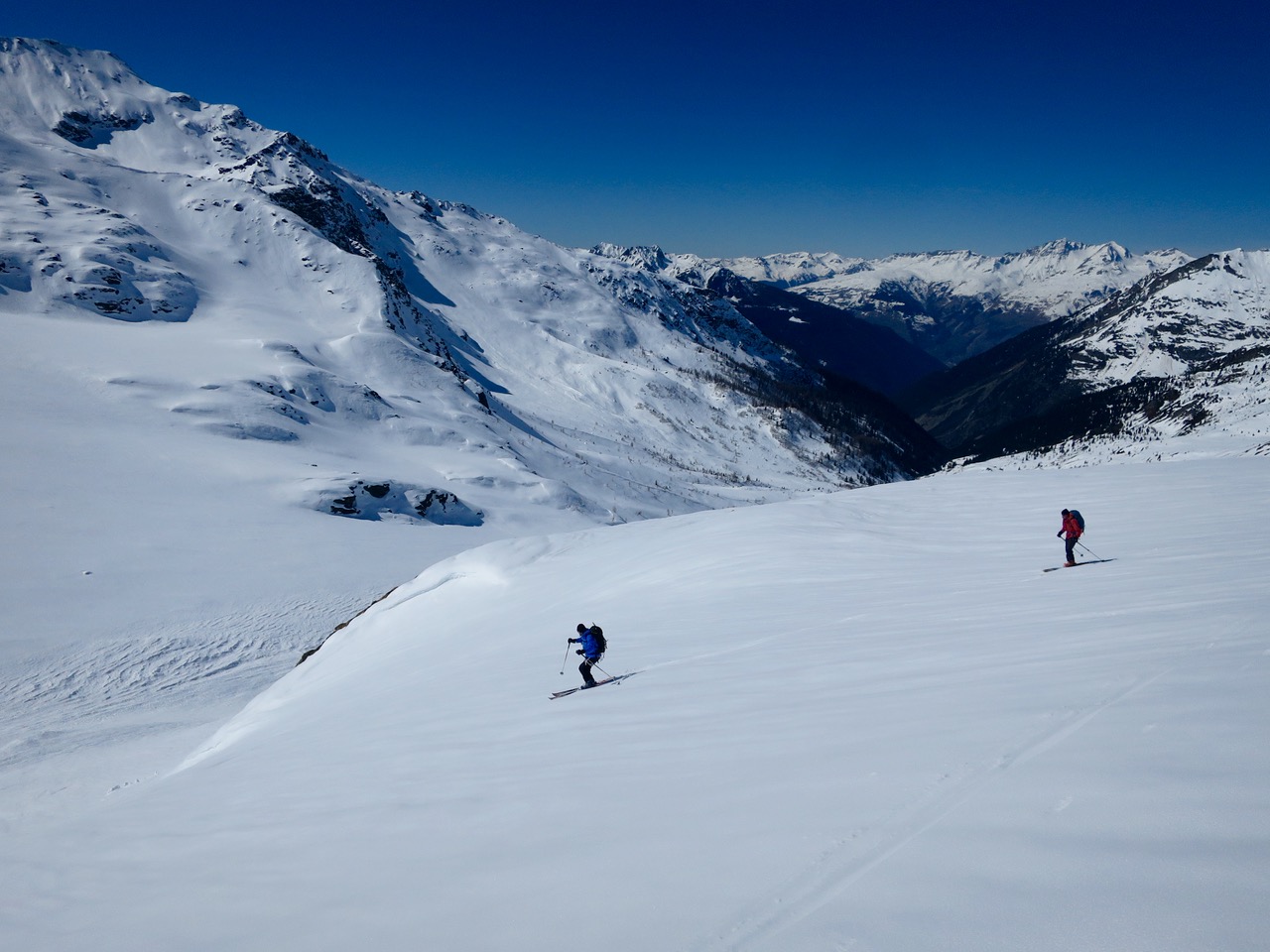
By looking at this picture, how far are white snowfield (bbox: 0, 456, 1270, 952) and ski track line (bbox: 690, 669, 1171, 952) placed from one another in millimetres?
20

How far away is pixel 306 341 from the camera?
88.7 metres

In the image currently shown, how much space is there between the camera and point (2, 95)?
159 m

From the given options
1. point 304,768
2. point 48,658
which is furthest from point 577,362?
point 304,768

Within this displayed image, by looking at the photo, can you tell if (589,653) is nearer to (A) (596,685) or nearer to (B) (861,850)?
(A) (596,685)

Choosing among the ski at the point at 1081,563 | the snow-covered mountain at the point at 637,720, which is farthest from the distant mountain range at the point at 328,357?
the ski at the point at 1081,563

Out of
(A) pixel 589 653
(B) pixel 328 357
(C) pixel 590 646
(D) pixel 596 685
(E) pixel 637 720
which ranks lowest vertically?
(D) pixel 596 685

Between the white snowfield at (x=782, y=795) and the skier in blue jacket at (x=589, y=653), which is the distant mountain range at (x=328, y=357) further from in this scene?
the white snowfield at (x=782, y=795)

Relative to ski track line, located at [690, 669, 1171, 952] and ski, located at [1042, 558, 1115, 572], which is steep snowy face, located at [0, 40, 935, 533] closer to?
ski, located at [1042, 558, 1115, 572]

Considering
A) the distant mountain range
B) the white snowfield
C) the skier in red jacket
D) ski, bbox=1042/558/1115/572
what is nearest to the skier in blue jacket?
the white snowfield

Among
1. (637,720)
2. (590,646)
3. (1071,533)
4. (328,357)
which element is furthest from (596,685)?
(328,357)

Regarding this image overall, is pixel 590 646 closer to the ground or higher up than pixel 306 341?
closer to the ground

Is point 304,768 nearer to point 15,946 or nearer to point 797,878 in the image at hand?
point 15,946

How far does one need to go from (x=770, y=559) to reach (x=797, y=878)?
1307cm

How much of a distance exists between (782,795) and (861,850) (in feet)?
3.47
